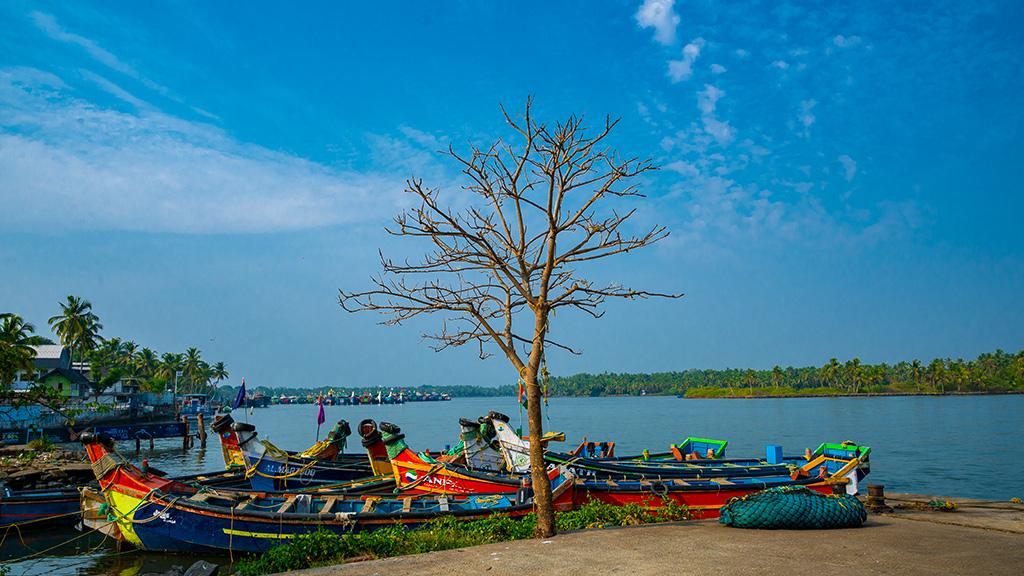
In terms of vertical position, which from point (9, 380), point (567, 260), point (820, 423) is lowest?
point (820, 423)

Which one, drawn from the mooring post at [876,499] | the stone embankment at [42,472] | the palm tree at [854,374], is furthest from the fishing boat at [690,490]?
the palm tree at [854,374]

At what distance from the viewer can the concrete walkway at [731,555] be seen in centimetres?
920

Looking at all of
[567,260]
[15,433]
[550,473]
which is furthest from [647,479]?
[15,433]

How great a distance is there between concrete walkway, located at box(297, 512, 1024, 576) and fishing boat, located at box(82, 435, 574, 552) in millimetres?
3802

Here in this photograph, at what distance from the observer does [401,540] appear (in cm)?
1185

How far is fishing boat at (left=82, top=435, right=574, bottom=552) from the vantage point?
14.7 metres

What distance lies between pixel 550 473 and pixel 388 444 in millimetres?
5923

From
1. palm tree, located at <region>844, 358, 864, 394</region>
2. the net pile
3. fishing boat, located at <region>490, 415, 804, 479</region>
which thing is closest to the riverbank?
the net pile

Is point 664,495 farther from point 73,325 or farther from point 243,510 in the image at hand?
point 73,325

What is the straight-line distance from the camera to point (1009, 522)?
13.9 m

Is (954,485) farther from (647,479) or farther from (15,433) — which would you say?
(15,433)

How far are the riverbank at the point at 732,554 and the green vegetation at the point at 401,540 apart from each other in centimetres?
72

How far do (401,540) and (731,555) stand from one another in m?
5.59

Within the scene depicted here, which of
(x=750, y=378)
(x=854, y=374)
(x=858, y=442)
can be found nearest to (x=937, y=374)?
(x=854, y=374)
